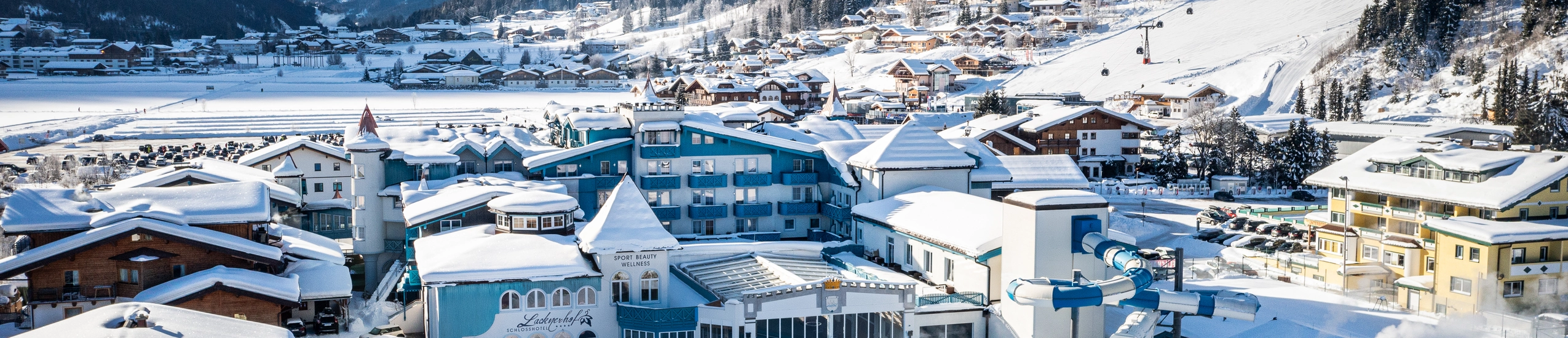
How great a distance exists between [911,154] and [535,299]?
10.8 meters

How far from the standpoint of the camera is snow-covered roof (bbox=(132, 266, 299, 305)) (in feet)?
71.3

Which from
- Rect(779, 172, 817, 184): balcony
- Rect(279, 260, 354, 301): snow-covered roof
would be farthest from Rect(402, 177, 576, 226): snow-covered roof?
Rect(779, 172, 817, 184): balcony

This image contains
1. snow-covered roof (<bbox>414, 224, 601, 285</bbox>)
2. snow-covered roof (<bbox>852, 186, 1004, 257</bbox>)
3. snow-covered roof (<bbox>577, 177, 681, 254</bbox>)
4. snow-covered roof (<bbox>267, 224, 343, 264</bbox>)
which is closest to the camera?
snow-covered roof (<bbox>414, 224, 601, 285</bbox>)

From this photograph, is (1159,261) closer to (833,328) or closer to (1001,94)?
(833,328)

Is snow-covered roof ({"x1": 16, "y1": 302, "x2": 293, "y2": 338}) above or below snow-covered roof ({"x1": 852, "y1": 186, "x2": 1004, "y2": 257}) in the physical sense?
below

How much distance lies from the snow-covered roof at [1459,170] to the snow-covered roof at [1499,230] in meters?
0.72

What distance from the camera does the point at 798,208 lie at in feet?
102

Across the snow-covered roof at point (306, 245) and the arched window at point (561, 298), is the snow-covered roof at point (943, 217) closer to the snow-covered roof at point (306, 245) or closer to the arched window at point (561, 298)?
the arched window at point (561, 298)

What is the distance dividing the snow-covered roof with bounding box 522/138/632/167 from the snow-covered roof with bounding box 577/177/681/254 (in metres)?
7.18

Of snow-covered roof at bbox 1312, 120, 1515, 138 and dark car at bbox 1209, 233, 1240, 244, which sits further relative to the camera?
snow-covered roof at bbox 1312, 120, 1515, 138

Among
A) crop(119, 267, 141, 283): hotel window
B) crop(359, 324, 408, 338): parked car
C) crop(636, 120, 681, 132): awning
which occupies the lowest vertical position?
crop(359, 324, 408, 338): parked car

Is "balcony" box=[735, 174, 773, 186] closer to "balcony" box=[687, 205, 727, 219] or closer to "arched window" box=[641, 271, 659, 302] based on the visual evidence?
"balcony" box=[687, 205, 727, 219]

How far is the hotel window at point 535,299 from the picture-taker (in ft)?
69.9

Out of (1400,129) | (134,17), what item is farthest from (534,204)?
(134,17)
